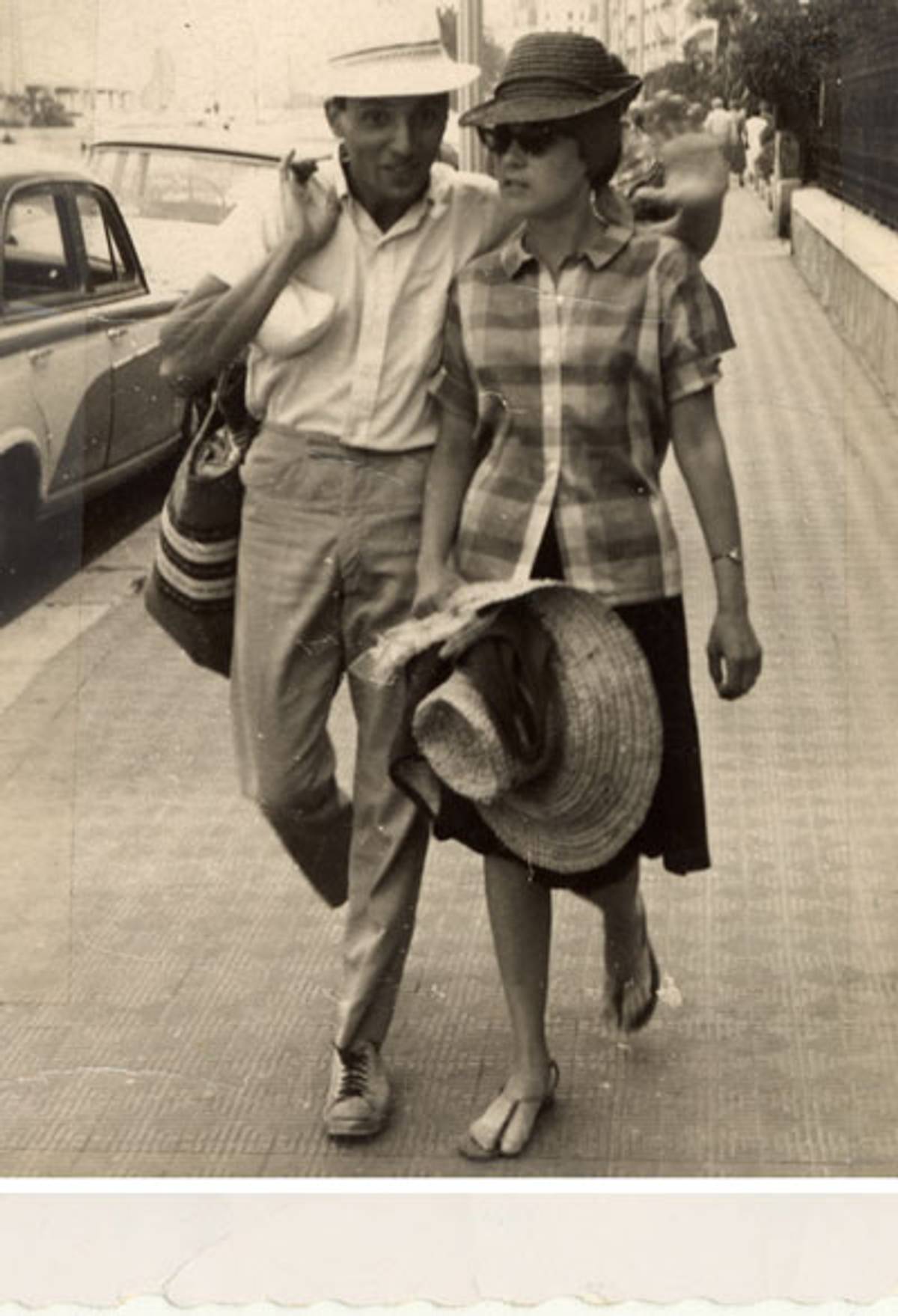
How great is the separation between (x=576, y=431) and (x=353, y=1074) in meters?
1.18

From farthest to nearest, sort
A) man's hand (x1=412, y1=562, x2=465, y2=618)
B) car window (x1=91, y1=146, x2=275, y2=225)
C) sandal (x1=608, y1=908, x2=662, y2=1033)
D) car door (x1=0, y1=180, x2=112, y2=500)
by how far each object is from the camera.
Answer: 1. car door (x1=0, y1=180, x2=112, y2=500)
2. sandal (x1=608, y1=908, x2=662, y2=1033)
3. car window (x1=91, y1=146, x2=275, y2=225)
4. man's hand (x1=412, y1=562, x2=465, y2=618)

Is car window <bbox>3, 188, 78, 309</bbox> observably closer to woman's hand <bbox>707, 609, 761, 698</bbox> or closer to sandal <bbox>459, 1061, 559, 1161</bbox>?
woman's hand <bbox>707, 609, 761, 698</bbox>

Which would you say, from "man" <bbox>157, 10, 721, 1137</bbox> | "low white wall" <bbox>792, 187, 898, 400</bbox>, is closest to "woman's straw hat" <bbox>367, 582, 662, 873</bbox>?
"man" <bbox>157, 10, 721, 1137</bbox>

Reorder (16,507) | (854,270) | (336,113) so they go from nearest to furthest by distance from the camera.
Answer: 1. (336,113)
2. (854,270)
3. (16,507)

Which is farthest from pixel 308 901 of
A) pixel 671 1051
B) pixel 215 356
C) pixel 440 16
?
pixel 440 16

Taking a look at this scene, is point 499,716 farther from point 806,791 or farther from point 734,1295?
point 806,791

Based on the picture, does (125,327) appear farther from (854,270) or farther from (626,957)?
(626,957)

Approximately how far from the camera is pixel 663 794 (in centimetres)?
498

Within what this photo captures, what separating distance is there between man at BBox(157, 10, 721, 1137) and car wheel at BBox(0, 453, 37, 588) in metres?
2.00

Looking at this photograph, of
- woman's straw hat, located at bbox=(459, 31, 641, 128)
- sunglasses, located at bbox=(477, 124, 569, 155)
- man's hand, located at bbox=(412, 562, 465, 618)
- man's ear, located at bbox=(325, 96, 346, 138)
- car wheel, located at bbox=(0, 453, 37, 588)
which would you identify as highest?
woman's straw hat, located at bbox=(459, 31, 641, 128)

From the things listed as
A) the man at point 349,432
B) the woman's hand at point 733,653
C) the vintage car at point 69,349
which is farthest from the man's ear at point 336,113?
the woman's hand at point 733,653

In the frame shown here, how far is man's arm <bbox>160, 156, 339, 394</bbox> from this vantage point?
15.9 ft

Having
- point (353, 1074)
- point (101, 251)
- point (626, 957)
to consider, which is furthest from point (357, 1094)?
point (101, 251)

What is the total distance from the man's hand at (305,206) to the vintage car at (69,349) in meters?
0.30
